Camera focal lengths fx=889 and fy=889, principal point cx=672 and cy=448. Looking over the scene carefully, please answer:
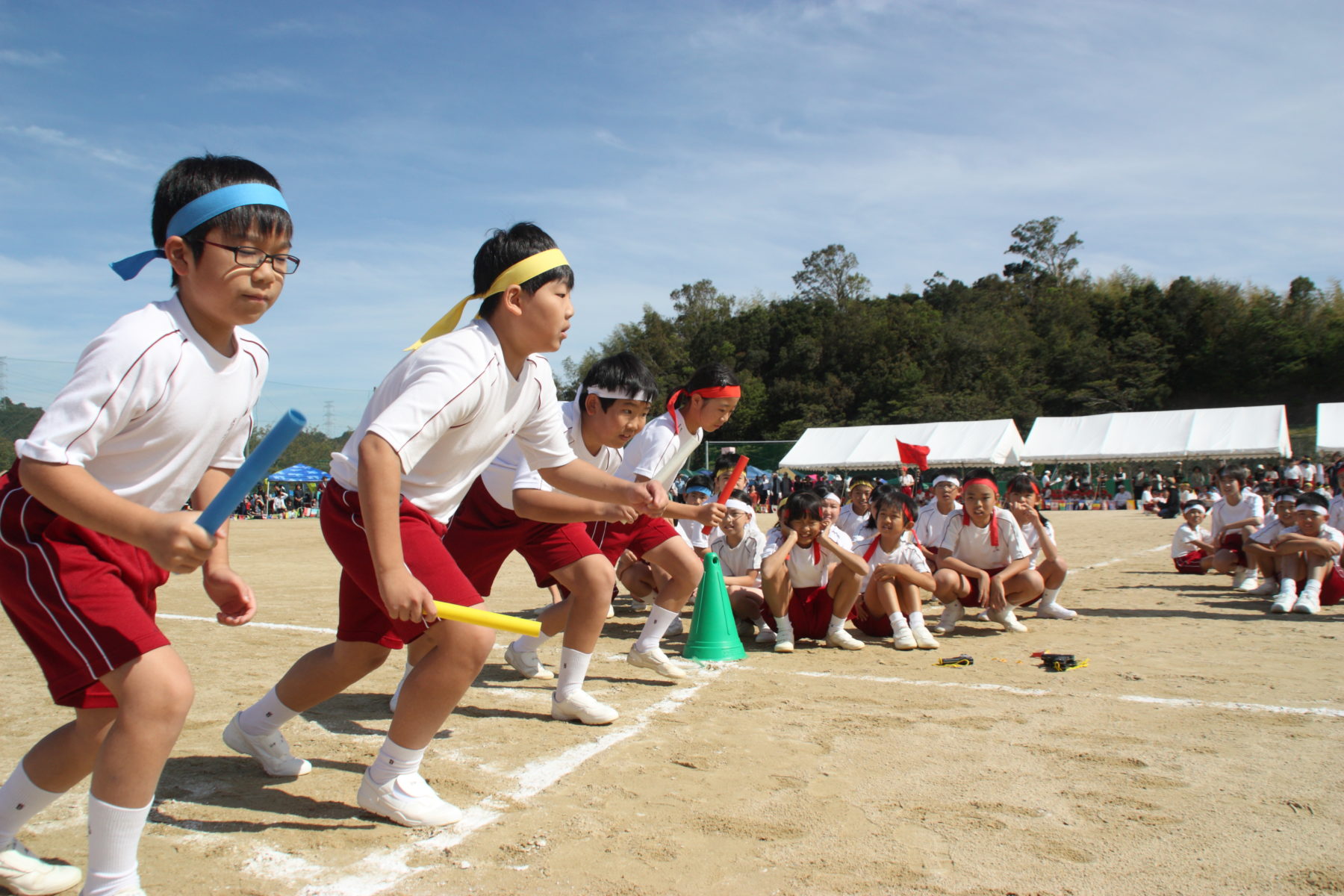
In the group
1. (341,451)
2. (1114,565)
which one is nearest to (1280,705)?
(341,451)

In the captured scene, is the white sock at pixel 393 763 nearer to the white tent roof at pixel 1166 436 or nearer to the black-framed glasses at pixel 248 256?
the black-framed glasses at pixel 248 256

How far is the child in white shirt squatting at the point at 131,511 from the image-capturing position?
199cm

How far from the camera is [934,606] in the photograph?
820 cm

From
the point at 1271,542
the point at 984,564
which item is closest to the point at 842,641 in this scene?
the point at 984,564

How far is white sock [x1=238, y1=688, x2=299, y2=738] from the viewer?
10.3ft

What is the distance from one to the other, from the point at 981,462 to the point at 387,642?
3194 centimetres

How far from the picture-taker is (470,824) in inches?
110

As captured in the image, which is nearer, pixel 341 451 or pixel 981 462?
pixel 341 451

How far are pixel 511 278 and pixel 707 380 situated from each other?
264 cm

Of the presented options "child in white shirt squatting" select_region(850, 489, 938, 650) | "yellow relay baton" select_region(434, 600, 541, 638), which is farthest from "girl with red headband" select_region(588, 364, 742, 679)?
"yellow relay baton" select_region(434, 600, 541, 638)

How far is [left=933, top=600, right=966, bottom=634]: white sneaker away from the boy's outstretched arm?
5.80 metres

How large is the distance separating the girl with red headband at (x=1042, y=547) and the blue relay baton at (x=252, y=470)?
6.33 m

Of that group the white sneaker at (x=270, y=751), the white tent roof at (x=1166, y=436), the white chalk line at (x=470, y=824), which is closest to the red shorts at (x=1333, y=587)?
the white chalk line at (x=470, y=824)

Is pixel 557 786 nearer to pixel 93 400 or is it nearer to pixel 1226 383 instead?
pixel 93 400
